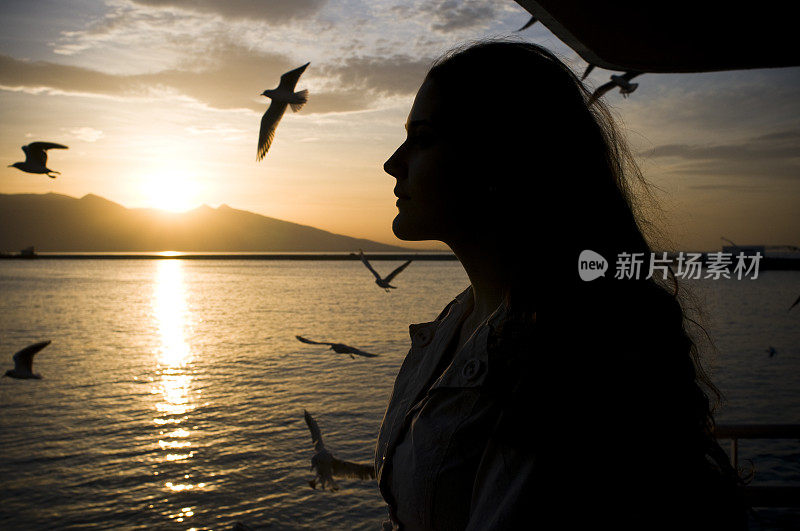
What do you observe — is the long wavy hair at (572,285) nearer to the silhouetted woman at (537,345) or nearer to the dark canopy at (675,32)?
the silhouetted woman at (537,345)

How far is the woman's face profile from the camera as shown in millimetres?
1205

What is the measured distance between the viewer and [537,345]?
3.04 ft

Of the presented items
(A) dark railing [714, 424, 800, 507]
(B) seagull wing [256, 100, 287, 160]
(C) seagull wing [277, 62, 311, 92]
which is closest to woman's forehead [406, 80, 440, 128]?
(A) dark railing [714, 424, 800, 507]

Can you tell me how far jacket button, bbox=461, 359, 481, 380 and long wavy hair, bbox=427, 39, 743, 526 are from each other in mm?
63

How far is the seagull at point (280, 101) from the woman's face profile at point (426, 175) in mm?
4378

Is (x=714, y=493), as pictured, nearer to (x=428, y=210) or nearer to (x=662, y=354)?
(x=662, y=354)

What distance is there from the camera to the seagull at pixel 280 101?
5504 millimetres

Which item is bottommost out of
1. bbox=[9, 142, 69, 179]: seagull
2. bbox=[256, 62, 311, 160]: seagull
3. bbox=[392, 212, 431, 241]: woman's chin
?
bbox=[392, 212, 431, 241]: woman's chin

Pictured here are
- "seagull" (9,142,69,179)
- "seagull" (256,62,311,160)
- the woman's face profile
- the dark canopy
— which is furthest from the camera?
"seagull" (9,142,69,179)

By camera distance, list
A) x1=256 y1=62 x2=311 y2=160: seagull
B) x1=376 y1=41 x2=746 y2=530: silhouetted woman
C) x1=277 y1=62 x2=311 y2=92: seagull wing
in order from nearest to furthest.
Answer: x1=376 y1=41 x2=746 y2=530: silhouetted woman → x1=256 y1=62 x2=311 y2=160: seagull → x1=277 y1=62 x2=311 y2=92: seagull wing

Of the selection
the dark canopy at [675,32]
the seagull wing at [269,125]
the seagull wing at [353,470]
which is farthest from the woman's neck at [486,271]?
the seagull wing at [269,125]

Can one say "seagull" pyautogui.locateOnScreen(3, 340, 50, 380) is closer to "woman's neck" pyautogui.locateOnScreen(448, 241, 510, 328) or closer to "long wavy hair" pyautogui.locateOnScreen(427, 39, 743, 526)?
"woman's neck" pyautogui.locateOnScreen(448, 241, 510, 328)

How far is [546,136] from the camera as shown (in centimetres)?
113

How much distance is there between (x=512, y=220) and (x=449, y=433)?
0.44m
